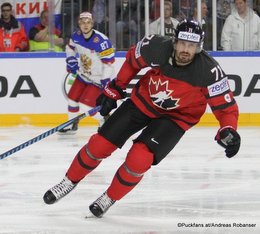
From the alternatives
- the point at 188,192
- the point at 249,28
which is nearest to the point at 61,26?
the point at 249,28

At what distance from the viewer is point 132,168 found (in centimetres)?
448

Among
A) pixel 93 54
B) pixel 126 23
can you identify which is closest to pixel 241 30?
pixel 126 23

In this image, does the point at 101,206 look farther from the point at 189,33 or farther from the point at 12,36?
the point at 12,36

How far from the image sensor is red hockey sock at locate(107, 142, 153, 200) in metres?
4.46

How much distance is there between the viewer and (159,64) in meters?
4.56

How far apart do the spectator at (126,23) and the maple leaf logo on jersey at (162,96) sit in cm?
455

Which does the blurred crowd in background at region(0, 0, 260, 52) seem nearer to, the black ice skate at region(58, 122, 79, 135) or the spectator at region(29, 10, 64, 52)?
the spectator at region(29, 10, 64, 52)

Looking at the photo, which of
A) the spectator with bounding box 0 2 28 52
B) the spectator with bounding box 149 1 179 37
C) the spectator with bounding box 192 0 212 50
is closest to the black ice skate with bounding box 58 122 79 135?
the spectator with bounding box 0 2 28 52

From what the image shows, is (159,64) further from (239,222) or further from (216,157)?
(216,157)

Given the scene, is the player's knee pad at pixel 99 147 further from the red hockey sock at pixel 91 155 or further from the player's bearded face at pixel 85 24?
the player's bearded face at pixel 85 24

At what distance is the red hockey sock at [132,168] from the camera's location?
4.46 meters

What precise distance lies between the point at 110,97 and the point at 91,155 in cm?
36

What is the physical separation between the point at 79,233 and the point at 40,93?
4.95m

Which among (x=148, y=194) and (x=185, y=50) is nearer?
(x=185, y=50)
